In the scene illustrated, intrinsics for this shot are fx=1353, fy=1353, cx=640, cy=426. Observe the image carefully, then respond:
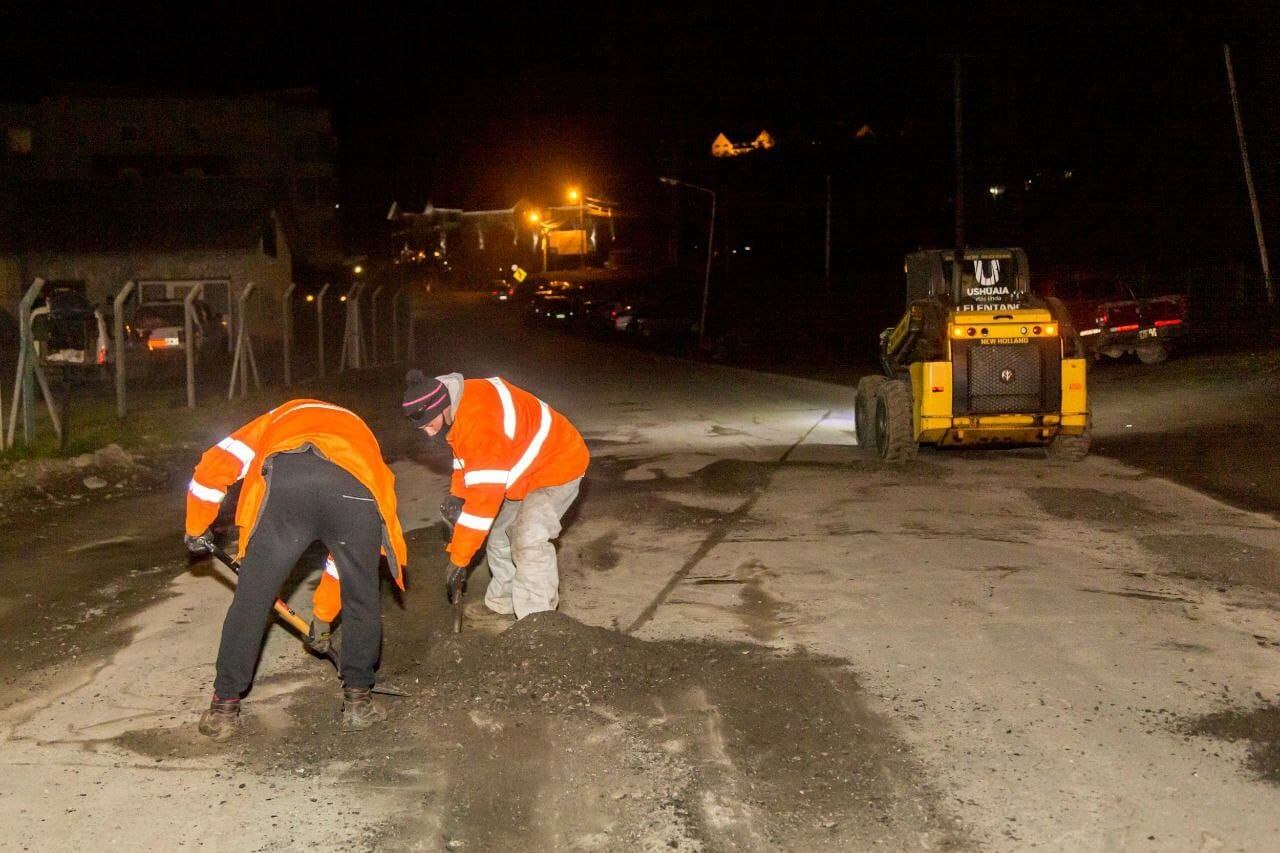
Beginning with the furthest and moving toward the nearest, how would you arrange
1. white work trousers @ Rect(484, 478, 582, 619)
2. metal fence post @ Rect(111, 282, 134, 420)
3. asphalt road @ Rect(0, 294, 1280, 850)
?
metal fence post @ Rect(111, 282, 134, 420) < white work trousers @ Rect(484, 478, 582, 619) < asphalt road @ Rect(0, 294, 1280, 850)

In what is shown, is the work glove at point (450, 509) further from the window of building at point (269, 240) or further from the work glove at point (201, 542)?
the window of building at point (269, 240)

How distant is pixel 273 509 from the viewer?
6.01m

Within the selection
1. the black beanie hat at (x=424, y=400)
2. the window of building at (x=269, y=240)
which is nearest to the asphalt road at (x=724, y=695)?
the black beanie hat at (x=424, y=400)

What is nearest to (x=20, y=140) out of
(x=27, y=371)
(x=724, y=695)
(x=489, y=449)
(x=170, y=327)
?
(x=170, y=327)

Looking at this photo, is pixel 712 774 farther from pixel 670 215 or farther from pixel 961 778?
pixel 670 215

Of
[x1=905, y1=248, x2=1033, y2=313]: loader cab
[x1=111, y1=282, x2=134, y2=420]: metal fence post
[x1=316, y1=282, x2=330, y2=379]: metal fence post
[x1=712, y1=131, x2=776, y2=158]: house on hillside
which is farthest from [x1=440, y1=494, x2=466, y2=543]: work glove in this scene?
[x1=712, y1=131, x2=776, y2=158]: house on hillside

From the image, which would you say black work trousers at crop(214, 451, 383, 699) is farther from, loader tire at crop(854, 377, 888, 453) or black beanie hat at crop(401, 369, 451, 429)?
loader tire at crop(854, 377, 888, 453)

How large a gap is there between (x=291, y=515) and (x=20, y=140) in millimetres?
69964

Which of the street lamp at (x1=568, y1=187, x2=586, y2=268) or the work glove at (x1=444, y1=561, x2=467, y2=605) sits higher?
the street lamp at (x1=568, y1=187, x2=586, y2=268)

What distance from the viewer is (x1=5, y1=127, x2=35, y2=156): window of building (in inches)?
2662

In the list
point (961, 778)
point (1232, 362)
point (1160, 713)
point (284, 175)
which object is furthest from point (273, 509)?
point (284, 175)

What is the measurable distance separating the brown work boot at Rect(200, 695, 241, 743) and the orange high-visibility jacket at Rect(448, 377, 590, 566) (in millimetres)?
1299

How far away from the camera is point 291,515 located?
237 inches

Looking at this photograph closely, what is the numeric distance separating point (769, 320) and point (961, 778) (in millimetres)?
44844
